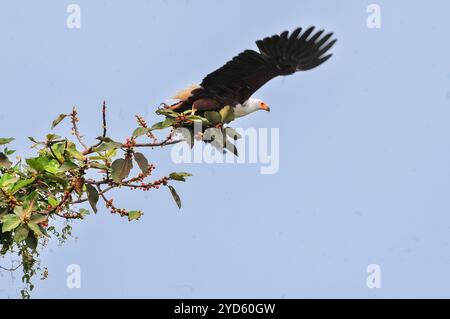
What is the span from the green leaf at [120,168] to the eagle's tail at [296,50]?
2.01 meters

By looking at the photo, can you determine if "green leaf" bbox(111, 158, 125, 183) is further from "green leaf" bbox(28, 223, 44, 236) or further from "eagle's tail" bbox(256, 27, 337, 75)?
"eagle's tail" bbox(256, 27, 337, 75)

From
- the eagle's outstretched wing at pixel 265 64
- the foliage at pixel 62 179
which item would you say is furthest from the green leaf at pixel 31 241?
the eagle's outstretched wing at pixel 265 64

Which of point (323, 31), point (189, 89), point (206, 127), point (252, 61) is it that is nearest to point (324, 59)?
point (323, 31)

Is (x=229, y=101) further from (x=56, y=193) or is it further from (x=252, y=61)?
(x=56, y=193)

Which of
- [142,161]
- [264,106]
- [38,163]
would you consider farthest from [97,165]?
[264,106]

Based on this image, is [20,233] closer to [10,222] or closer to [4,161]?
[10,222]

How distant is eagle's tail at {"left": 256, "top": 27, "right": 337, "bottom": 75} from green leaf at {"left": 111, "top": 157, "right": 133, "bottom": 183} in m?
2.01

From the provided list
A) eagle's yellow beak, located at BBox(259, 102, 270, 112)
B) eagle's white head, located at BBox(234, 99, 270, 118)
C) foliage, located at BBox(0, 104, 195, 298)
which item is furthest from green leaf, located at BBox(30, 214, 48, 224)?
eagle's yellow beak, located at BBox(259, 102, 270, 112)

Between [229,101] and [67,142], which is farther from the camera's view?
[229,101]

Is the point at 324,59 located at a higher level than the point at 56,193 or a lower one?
higher

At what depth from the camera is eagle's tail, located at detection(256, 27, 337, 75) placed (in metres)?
5.45

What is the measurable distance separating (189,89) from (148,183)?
1747mm

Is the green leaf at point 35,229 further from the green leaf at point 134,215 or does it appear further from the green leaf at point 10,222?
the green leaf at point 134,215

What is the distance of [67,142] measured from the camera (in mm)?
3971
